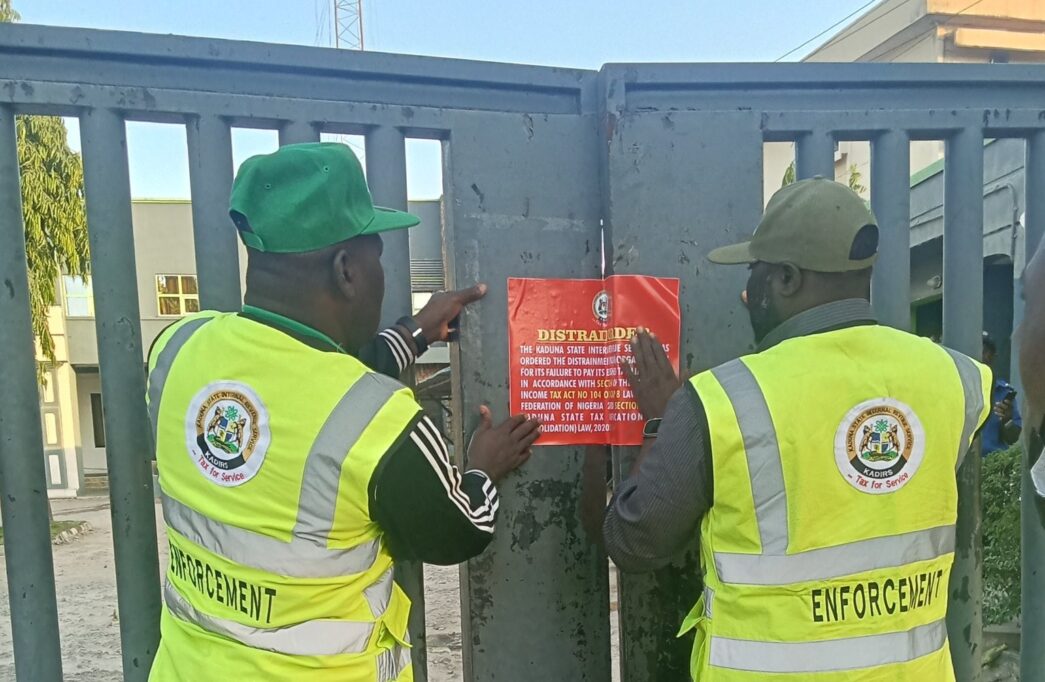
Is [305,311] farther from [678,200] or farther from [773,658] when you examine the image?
[773,658]

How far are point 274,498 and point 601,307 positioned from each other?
1.00m

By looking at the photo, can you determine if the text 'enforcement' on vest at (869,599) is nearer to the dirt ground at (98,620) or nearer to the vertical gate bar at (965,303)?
the vertical gate bar at (965,303)

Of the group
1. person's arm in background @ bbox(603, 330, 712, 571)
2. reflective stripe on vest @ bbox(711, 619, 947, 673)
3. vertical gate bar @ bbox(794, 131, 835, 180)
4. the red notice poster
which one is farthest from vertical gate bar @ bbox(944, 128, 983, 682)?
person's arm in background @ bbox(603, 330, 712, 571)

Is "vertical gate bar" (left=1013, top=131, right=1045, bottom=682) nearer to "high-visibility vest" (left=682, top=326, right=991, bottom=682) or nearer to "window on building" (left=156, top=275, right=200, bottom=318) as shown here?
"high-visibility vest" (left=682, top=326, right=991, bottom=682)

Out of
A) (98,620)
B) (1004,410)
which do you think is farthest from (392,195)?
(98,620)

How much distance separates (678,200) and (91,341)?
21.0 meters

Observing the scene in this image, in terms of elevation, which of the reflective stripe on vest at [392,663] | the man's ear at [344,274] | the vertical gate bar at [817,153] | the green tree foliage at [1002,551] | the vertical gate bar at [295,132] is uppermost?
the vertical gate bar at [295,132]

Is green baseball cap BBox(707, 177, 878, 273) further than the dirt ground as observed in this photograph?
No

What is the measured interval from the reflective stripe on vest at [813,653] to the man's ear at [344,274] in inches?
44.5

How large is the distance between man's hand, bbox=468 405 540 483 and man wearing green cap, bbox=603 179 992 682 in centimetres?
36

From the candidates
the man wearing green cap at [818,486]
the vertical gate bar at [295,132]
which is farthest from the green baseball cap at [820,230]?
the vertical gate bar at [295,132]

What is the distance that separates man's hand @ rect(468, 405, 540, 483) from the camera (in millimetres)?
1854

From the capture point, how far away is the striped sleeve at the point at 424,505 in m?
1.39

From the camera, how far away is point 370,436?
139 centimetres
